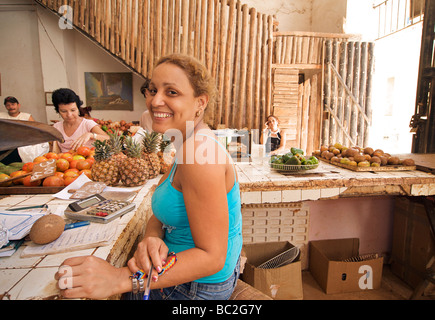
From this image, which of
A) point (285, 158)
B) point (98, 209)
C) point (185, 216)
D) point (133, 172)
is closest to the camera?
point (185, 216)

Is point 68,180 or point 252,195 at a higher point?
point 68,180

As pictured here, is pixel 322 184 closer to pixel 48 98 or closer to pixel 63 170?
pixel 63 170

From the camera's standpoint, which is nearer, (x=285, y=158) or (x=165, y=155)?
(x=165, y=155)

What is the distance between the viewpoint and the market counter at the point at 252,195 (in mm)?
909

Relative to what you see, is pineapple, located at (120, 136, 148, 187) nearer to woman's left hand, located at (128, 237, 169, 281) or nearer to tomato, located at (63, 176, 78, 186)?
tomato, located at (63, 176, 78, 186)

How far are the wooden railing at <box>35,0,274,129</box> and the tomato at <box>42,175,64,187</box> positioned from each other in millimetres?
4398

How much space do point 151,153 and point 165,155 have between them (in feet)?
0.62

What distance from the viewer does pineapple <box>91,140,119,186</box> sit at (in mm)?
2025

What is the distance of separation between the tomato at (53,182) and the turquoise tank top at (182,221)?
1.00 metres

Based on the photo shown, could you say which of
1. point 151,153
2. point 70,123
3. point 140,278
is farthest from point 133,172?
point 70,123

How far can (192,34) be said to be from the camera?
5629mm

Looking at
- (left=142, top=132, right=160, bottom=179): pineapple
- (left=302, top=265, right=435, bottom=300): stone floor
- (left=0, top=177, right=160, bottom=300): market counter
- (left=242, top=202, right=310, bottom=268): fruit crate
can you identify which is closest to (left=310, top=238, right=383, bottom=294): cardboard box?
(left=302, top=265, right=435, bottom=300): stone floor
